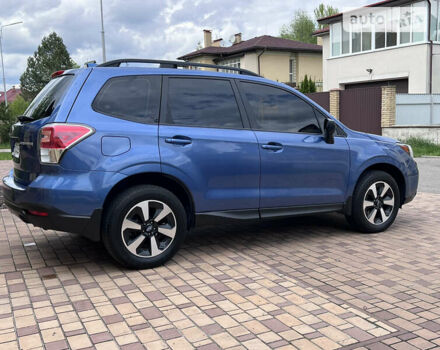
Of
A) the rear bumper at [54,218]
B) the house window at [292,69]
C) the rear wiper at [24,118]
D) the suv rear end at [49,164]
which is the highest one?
the house window at [292,69]

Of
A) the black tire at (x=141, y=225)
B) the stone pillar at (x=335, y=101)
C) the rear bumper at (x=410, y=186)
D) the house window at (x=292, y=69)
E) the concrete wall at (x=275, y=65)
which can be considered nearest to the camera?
the black tire at (x=141, y=225)

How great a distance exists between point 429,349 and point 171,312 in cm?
173

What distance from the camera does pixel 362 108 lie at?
23.1 meters

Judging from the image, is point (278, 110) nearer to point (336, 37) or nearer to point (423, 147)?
point (423, 147)

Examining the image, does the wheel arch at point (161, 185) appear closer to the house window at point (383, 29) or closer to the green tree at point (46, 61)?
the house window at point (383, 29)

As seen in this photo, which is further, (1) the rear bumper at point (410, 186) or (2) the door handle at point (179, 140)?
(1) the rear bumper at point (410, 186)

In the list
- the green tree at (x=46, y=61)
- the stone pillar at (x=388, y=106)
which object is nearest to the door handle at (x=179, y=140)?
the stone pillar at (x=388, y=106)

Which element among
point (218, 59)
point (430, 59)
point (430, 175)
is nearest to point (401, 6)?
point (430, 59)

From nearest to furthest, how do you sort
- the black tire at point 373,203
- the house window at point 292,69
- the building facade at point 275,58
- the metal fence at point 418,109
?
the black tire at point 373,203, the metal fence at point 418,109, the building facade at point 275,58, the house window at point 292,69

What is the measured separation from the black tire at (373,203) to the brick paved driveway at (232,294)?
6.8 inches

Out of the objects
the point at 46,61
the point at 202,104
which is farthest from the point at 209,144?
the point at 46,61

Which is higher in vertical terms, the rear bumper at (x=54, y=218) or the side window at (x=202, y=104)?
the side window at (x=202, y=104)

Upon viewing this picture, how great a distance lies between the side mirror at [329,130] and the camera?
5.32 metres

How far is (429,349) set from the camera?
9.71ft
